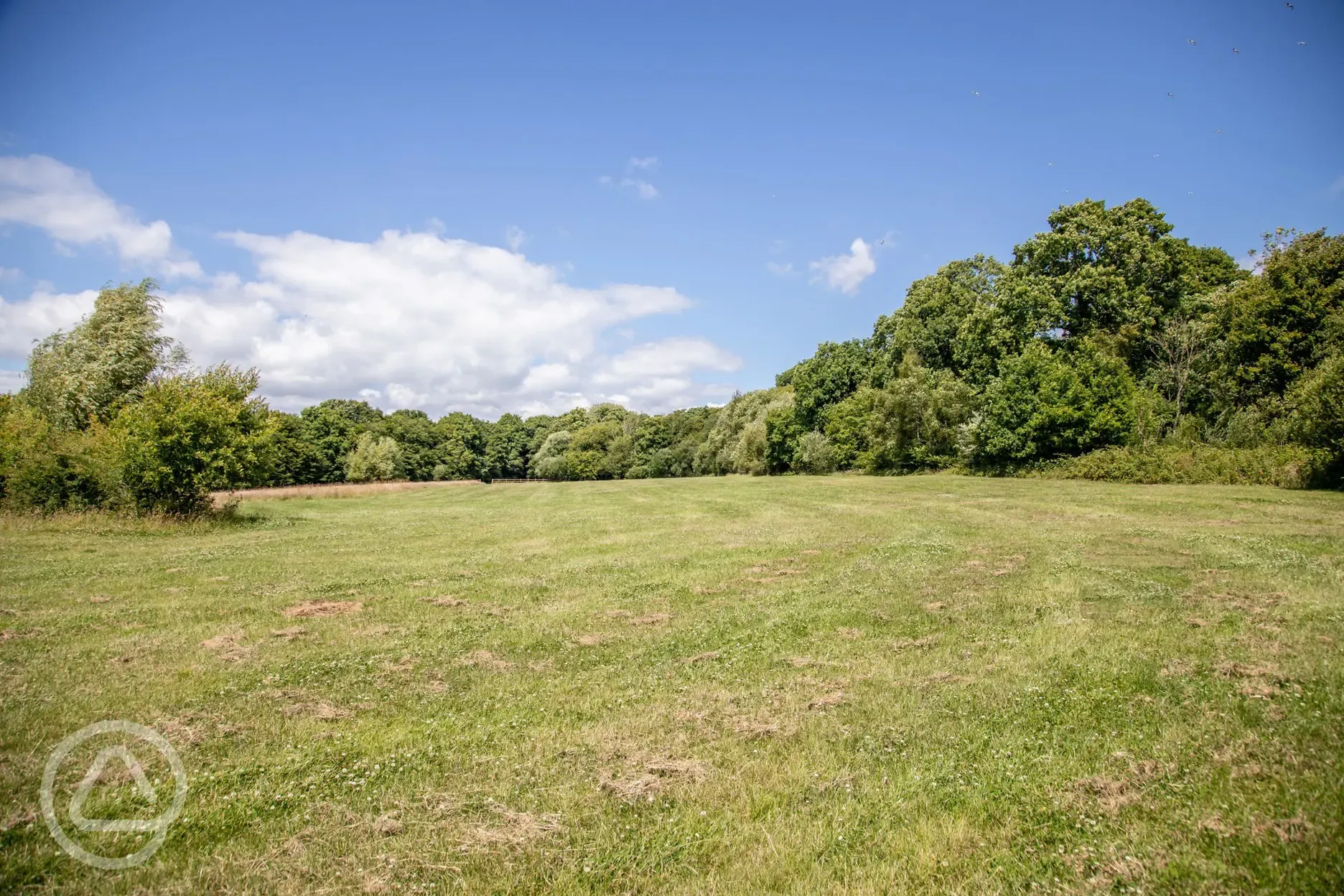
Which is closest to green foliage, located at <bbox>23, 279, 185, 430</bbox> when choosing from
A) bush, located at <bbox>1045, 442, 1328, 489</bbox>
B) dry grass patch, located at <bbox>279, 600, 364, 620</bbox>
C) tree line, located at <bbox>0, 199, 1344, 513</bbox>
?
tree line, located at <bbox>0, 199, 1344, 513</bbox>

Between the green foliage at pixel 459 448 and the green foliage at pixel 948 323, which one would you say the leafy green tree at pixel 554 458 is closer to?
the green foliage at pixel 459 448

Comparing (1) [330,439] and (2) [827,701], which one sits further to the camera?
(1) [330,439]

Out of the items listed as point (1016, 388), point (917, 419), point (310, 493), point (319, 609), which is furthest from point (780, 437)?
point (319, 609)

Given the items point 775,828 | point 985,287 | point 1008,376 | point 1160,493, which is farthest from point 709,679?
point 985,287

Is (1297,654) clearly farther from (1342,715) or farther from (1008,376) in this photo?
(1008,376)

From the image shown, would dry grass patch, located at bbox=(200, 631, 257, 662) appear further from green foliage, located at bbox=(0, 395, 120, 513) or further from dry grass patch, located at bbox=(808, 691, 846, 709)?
green foliage, located at bbox=(0, 395, 120, 513)

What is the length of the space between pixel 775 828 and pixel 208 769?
5.73 metres

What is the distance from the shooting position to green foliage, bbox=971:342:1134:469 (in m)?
42.0

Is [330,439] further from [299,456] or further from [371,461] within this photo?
[371,461]

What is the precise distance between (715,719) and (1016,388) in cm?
4635

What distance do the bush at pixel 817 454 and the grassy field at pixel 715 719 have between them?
48.9 m

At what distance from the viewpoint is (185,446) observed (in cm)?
2630

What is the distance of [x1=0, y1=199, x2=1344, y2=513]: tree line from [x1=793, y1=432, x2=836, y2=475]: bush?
22cm

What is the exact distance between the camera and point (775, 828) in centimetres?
524
